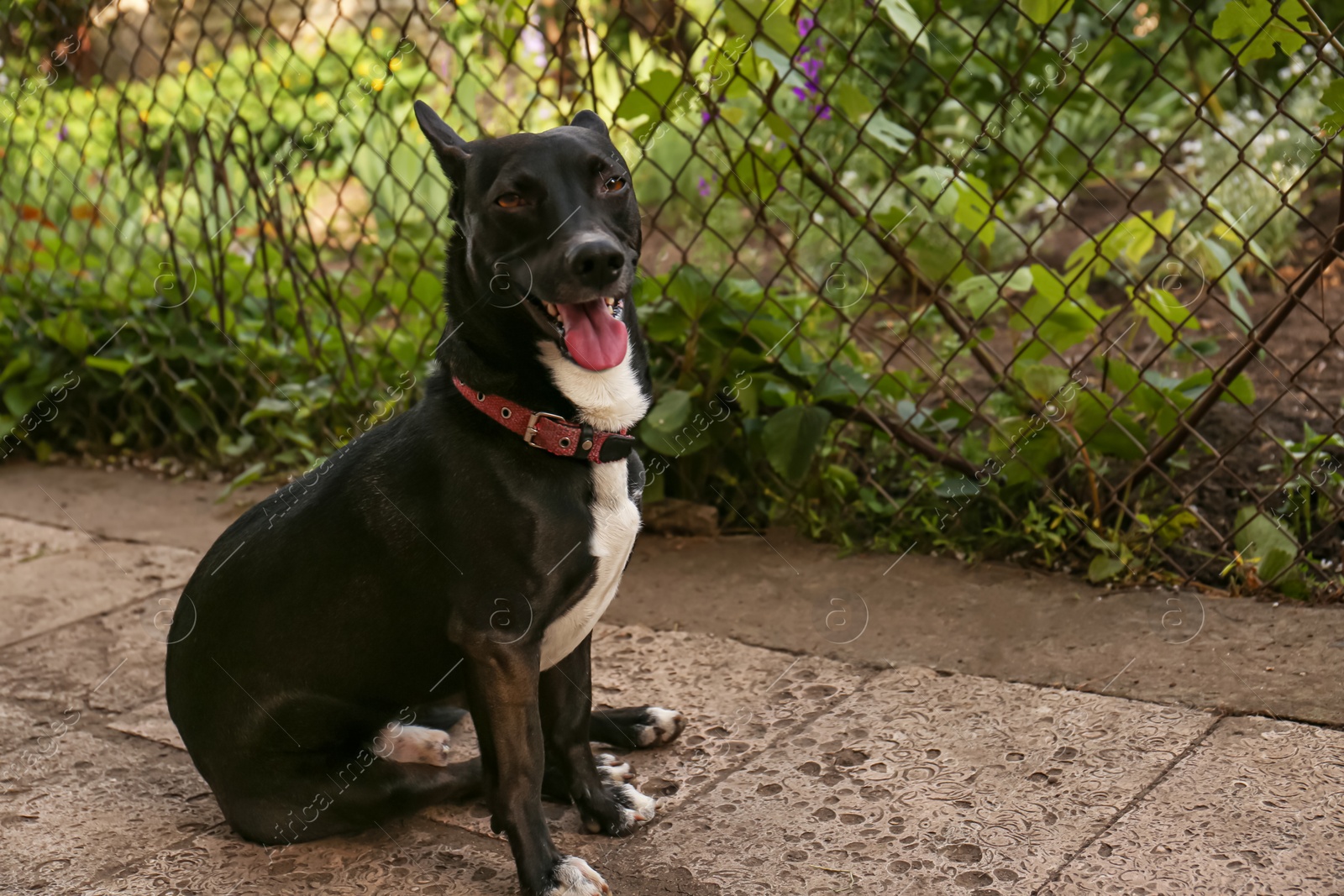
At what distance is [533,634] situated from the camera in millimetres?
1970

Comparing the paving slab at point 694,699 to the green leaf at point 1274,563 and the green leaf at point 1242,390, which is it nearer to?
the green leaf at point 1274,563

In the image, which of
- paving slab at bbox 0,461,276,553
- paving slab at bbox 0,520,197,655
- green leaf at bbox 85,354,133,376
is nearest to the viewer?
paving slab at bbox 0,520,197,655

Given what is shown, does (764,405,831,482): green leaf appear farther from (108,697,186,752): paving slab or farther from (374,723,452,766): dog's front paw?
(108,697,186,752): paving slab

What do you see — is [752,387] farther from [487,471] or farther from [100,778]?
[100,778]

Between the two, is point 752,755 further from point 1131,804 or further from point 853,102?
point 853,102

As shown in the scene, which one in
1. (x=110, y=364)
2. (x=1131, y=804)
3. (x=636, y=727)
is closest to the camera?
(x=1131, y=804)

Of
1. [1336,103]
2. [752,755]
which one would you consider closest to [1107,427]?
[1336,103]

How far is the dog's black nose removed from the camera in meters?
1.85

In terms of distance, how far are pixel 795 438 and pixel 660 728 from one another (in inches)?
40.2

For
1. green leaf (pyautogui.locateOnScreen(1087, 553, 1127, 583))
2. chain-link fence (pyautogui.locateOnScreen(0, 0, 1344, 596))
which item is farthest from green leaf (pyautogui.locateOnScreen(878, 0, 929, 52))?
green leaf (pyautogui.locateOnScreen(1087, 553, 1127, 583))

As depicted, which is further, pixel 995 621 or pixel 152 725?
pixel 995 621

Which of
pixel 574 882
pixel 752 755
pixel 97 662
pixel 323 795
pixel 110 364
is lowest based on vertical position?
pixel 97 662

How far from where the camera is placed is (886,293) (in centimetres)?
449

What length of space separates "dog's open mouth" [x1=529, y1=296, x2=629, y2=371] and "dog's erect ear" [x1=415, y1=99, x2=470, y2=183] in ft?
0.91
